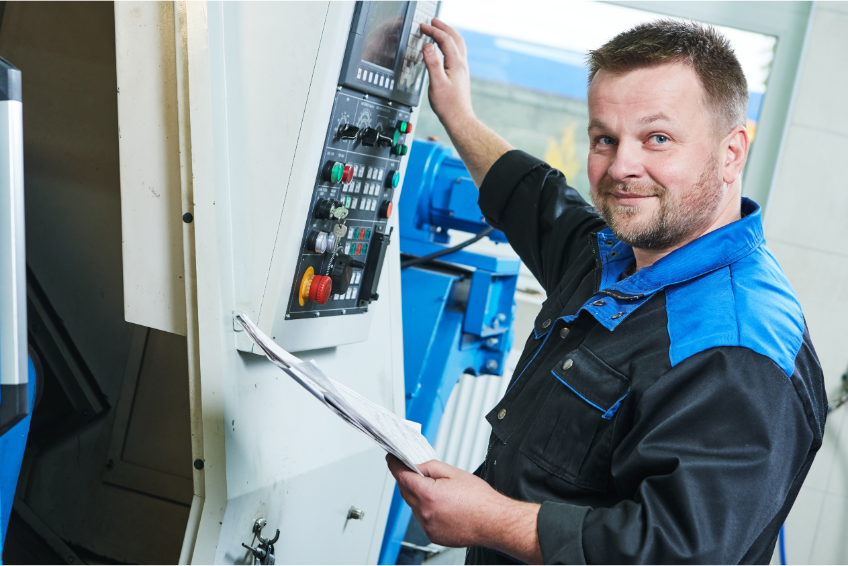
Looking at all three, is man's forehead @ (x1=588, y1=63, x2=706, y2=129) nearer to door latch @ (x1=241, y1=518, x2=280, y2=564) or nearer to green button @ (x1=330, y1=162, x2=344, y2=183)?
green button @ (x1=330, y1=162, x2=344, y2=183)

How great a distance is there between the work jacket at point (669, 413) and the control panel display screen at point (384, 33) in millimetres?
494

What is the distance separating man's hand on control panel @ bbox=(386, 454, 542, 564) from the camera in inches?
35.2

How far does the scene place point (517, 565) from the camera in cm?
106

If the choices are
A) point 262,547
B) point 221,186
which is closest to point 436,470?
point 262,547

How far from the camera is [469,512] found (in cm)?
92

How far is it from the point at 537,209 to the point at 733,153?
1.56ft

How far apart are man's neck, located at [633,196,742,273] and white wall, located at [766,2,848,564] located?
6.09 feet

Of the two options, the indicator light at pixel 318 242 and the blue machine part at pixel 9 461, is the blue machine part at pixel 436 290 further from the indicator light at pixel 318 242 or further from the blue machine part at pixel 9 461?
the blue machine part at pixel 9 461

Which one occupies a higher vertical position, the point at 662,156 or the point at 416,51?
the point at 416,51

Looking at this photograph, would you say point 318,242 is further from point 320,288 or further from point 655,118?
point 655,118

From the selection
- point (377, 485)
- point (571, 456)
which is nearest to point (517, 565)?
point (571, 456)

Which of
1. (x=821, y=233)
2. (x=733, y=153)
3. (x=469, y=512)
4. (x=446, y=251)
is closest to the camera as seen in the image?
(x=469, y=512)

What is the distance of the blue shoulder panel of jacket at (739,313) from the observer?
85cm

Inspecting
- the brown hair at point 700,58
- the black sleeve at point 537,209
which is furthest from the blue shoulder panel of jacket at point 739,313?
the black sleeve at point 537,209
